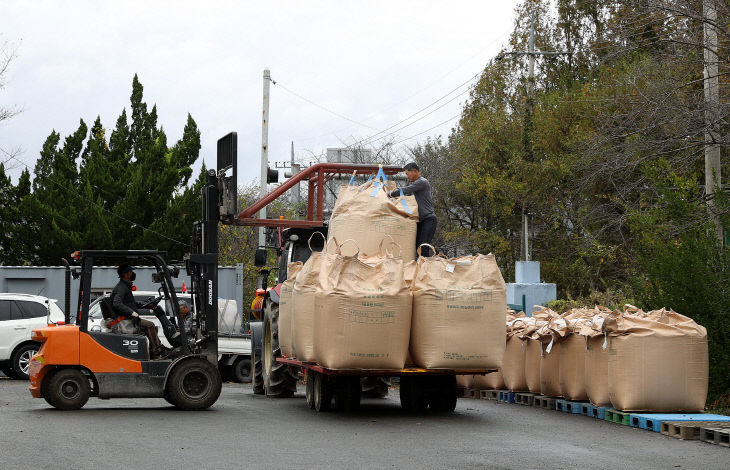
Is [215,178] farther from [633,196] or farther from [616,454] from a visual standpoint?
[633,196]

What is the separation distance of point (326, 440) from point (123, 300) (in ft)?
14.8

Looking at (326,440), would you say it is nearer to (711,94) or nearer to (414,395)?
(414,395)

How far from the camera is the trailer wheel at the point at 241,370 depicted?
2092 cm

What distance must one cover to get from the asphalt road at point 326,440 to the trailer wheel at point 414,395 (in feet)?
1.08

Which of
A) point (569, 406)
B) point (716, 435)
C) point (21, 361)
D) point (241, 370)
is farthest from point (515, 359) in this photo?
point (21, 361)

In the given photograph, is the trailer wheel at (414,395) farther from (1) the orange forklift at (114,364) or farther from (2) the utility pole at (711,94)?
(2) the utility pole at (711,94)

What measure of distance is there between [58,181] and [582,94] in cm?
1840

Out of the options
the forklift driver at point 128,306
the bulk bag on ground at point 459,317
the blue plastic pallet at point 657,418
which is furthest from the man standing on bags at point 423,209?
the forklift driver at point 128,306

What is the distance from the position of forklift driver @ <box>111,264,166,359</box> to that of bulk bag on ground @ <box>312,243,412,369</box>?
9.78ft

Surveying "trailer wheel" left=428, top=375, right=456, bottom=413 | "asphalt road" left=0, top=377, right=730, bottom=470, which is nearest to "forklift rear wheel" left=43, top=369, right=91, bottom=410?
"asphalt road" left=0, top=377, right=730, bottom=470

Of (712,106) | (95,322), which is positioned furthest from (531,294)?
(95,322)

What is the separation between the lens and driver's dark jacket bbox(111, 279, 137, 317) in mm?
13227

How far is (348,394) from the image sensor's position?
41.3 feet

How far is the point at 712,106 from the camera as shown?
15938mm
